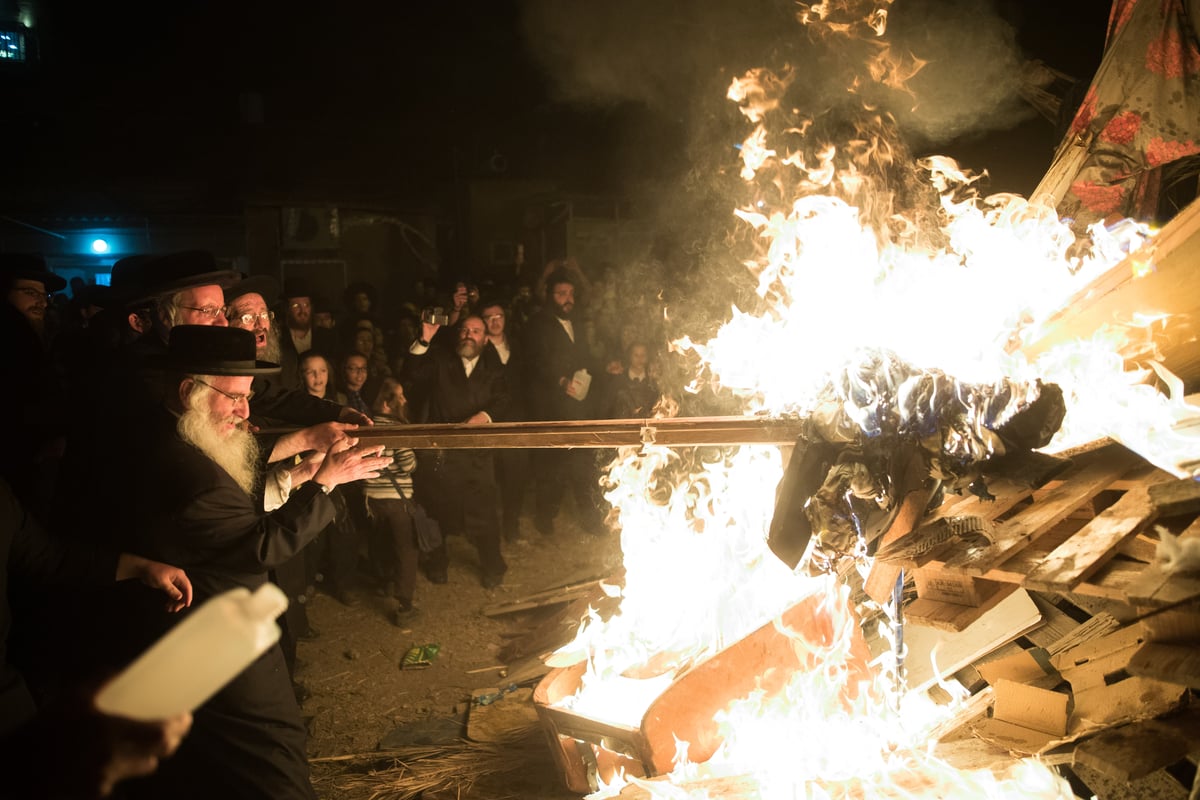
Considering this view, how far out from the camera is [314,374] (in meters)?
7.48

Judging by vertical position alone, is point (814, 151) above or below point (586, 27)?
below

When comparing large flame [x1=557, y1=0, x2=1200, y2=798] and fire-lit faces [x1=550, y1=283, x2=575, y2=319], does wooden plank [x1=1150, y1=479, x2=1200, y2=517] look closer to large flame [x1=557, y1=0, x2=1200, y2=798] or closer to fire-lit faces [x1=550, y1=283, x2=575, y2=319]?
large flame [x1=557, y1=0, x2=1200, y2=798]

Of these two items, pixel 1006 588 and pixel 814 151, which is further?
pixel 814 151

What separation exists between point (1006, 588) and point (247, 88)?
26.8 metres

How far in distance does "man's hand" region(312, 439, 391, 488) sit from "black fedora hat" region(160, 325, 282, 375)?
0.60 m

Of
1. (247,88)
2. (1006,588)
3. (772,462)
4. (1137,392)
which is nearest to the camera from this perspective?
(1006,588)

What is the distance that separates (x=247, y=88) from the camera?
24.7 meters

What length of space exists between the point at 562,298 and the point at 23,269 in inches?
220

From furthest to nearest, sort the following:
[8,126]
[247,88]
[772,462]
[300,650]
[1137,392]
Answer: [247,88] < [8,126] < [300,650] < [772,462] < [1137,392]

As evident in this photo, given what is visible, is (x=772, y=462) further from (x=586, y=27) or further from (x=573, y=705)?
(x=586, y=27)

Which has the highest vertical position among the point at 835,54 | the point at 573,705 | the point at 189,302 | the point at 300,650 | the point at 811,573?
the point at 835,54

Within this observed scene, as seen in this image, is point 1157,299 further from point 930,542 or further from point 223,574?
point 223,574

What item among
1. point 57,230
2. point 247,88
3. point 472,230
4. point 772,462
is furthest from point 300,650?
point 247,88

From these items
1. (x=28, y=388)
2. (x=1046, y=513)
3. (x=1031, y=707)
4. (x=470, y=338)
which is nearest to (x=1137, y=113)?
(x=1046, y=513)
